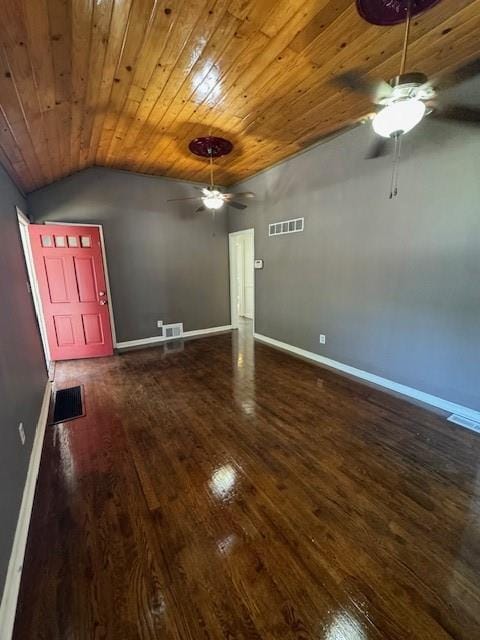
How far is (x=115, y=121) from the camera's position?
277 centimetres

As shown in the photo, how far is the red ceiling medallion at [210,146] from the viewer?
10.6 feet

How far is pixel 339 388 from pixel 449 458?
1233mm

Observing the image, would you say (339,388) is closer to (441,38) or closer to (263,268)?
(263,268)

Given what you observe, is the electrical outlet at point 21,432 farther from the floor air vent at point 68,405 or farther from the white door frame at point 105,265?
the white door frame at point 105,265

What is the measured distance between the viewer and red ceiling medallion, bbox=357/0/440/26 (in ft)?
4.92

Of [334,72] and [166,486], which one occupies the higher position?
[334,72]

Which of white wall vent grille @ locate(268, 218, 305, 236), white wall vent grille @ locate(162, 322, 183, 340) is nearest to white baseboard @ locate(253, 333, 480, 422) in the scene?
white wall vent grille @ locate(268, 218, 305, 236)

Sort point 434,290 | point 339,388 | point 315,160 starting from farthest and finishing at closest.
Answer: point 315,160 < point 339,388 < point 434,290

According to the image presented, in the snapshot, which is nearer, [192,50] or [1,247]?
[192,50]

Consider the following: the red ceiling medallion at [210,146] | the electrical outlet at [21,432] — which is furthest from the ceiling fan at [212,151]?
the electrical outlet at [21,432]

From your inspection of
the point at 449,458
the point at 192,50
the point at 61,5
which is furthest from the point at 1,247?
the point at 449,458

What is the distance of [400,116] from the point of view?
156 centimetres

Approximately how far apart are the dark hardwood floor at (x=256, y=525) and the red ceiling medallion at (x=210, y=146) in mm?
3057

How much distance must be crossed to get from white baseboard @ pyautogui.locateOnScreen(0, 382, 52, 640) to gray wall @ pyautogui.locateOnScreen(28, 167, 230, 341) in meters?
2.96
